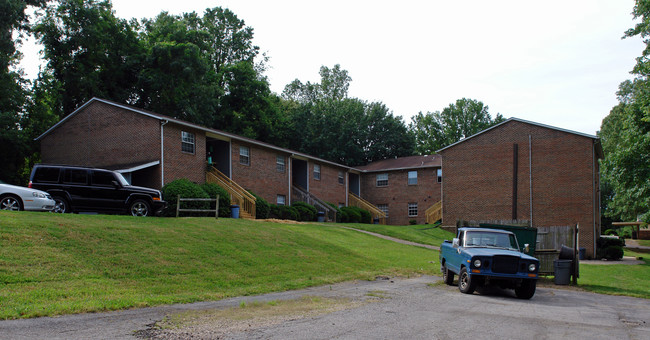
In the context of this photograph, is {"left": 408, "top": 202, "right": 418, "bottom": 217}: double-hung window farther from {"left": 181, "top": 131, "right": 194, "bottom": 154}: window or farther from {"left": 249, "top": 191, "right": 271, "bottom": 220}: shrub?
{"left": 181, "top": 131, "right": 194, "bottom": 154}: window

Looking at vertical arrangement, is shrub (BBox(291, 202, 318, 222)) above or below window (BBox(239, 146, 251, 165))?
below

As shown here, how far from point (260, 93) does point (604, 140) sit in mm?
41631

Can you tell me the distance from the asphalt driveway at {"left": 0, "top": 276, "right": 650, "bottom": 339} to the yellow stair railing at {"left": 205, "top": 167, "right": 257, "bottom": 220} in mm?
16228

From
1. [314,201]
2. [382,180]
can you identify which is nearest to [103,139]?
[314,201]

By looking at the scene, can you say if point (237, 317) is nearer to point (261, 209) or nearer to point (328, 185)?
point (261, 209)

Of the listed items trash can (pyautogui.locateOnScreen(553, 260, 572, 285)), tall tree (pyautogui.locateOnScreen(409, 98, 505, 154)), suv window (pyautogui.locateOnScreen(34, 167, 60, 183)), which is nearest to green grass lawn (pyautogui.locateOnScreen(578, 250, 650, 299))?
trash can (pyautogui.locateOnScreen(553, 260, 572, 285))

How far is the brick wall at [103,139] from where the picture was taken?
26.5 metres

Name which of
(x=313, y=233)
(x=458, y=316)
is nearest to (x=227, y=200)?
(x=313, y=233)

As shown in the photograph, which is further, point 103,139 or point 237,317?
point 103,139

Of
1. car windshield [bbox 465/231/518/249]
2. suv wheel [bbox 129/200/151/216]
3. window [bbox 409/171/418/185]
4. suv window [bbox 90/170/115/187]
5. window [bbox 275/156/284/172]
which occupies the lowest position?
car windshield [bbox 465/231/518/249]

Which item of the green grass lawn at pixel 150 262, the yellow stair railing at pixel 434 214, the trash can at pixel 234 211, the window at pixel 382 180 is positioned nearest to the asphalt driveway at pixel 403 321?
the green grass lawn at pixel 150 262

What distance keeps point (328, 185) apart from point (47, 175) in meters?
25.9

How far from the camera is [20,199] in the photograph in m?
16.8

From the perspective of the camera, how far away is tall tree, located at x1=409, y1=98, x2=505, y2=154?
213ft
